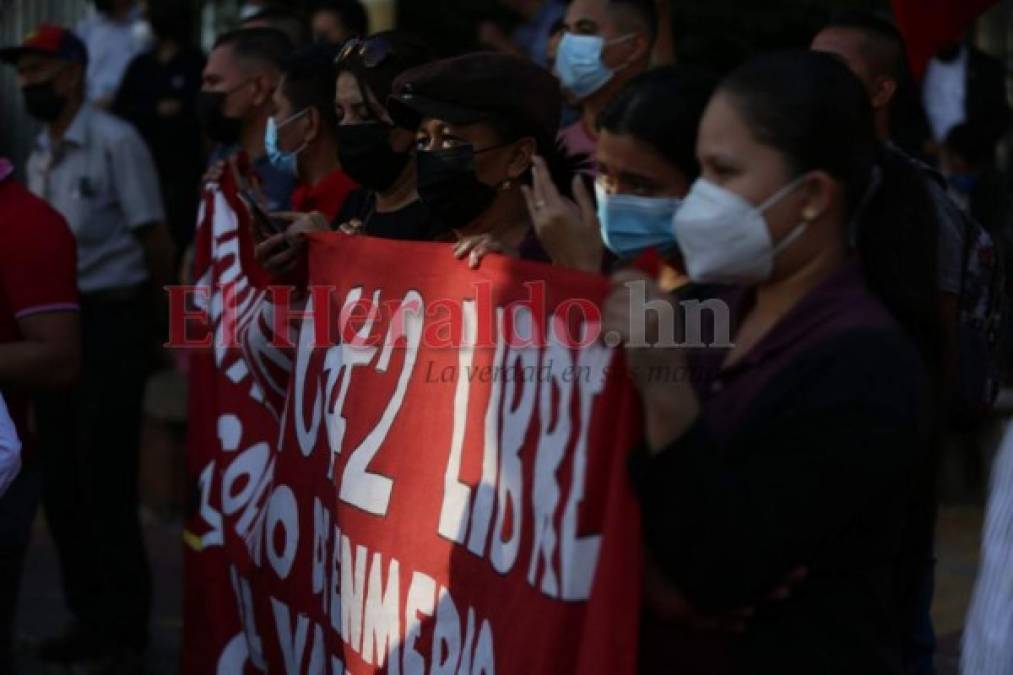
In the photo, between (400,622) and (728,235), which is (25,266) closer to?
(400,622)

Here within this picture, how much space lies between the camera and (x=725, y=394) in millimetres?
3432

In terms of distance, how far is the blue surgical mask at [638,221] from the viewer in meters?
3.72

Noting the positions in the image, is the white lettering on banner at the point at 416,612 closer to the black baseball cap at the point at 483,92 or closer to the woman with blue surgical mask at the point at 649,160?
the woman with blue surgical mask at the point at 649,160

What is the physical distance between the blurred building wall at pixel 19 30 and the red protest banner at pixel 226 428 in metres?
5.07

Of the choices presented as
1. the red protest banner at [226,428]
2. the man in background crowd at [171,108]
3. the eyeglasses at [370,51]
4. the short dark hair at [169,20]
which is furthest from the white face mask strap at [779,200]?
the short dark hair at [169,20]

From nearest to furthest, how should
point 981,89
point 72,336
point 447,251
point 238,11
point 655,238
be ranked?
1. point 655,238
2. point 447,251
3. point 72,336
4. point 981,89
5. point 238,11

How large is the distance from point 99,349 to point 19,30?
4.14m

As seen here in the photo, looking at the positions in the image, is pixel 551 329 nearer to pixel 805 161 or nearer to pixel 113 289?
pixel 805 161

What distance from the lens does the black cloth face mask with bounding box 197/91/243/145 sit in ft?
22.7

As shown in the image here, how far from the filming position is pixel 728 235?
3.28m

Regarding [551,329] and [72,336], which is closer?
[551,329]

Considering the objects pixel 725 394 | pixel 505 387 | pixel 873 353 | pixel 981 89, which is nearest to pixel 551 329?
pixel 505 387

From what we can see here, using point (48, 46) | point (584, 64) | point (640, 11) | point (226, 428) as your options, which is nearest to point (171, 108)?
point (48, 46)

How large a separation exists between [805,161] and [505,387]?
3.14 feet
